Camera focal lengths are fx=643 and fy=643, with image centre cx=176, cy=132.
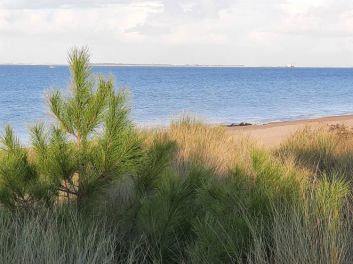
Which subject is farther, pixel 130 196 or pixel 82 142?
pixel 130 196

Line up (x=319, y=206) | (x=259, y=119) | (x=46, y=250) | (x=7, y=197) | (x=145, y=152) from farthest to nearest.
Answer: (x=259, y=119) < (x=145, y=152) < (x=7, y=197) < (x=319, y=206) < (x=46, y=250)

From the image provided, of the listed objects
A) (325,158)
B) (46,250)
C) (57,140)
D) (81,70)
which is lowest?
(325,158)

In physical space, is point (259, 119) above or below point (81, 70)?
below

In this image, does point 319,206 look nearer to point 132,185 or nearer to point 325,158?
point 132,185

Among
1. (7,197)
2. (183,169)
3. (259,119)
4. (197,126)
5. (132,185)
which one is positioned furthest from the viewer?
(259,119)

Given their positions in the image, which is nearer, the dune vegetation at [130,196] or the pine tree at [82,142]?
the dune vegetation at [130,196]

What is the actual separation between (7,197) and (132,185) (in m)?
1.48

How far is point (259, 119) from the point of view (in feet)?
96.6

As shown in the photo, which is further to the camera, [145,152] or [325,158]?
[325,158]

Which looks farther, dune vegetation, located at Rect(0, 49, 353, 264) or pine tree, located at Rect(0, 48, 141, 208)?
pine tree, located at Rect(0, 48, 141, 208)

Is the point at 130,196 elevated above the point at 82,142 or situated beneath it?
situated beneath

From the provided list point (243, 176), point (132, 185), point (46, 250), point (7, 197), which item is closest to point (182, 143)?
point (132, 185)

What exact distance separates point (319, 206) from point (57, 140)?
2152 mm

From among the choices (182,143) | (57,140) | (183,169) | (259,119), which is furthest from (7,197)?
(259,119)
